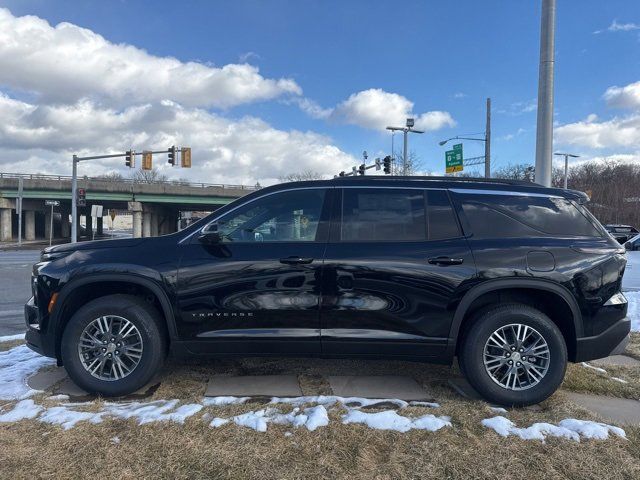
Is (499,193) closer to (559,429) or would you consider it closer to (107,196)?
(559,429)

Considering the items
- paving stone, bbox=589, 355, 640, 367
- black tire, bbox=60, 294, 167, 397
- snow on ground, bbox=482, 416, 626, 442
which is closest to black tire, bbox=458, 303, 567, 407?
snow on ground, bbox=482, 416, 626, 442

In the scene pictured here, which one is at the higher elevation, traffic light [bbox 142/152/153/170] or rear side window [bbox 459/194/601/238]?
traffic light [bbox 142/152/153/170]

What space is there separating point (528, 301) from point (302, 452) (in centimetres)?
230

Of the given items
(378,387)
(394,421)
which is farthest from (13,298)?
(394,421)

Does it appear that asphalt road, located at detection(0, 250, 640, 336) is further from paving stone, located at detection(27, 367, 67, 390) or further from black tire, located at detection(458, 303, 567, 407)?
black tire, located at detection(458, 303, 567, 407)

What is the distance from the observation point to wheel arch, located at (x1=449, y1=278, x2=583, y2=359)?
12.8 feet

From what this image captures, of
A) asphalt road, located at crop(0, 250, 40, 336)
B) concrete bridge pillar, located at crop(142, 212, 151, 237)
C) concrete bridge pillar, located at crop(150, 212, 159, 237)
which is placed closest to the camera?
asphalt road, located at crop(0, 250, 40, 336)

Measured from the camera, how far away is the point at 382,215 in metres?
4.14

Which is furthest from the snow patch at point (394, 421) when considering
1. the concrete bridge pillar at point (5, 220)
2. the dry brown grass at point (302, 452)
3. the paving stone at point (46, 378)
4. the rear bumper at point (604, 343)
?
the concrete bridge pillar at point (5, 220)

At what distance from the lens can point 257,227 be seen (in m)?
4.15

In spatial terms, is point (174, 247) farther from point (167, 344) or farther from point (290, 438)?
point (290, 438)

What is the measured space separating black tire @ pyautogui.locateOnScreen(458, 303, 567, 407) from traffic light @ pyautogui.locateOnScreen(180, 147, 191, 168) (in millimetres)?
24939

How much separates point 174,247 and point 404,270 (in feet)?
6.24

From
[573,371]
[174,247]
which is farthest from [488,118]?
[174,247]
